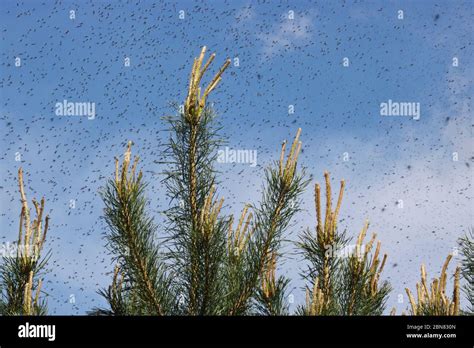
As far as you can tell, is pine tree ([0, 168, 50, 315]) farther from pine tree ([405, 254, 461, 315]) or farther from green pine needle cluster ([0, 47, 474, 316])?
pine tree ([405, 254, 461, 315])

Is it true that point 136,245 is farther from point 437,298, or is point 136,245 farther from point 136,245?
point 437,298

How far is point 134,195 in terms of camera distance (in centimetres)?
288

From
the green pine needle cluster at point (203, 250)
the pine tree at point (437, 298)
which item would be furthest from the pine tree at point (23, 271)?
the pine tree at point (437, 298)

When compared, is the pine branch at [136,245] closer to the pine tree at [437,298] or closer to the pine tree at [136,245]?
the pine tree at [136,245]

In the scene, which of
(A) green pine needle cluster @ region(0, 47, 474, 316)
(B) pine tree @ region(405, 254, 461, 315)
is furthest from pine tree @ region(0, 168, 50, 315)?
(B) pine tree @ region(405, 254, 461, 315)

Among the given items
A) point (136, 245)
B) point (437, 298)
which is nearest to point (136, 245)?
point (136, 245)

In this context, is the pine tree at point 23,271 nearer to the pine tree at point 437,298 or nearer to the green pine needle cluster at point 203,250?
the green pine needle cluster at point 203,250

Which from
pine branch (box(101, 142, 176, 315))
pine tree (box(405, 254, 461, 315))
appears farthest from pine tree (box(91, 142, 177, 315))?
pine tree (box(405, 254, 461, 315))

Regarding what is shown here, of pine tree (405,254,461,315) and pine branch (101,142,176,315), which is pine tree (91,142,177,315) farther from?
pine tree (405,254,461,315)
